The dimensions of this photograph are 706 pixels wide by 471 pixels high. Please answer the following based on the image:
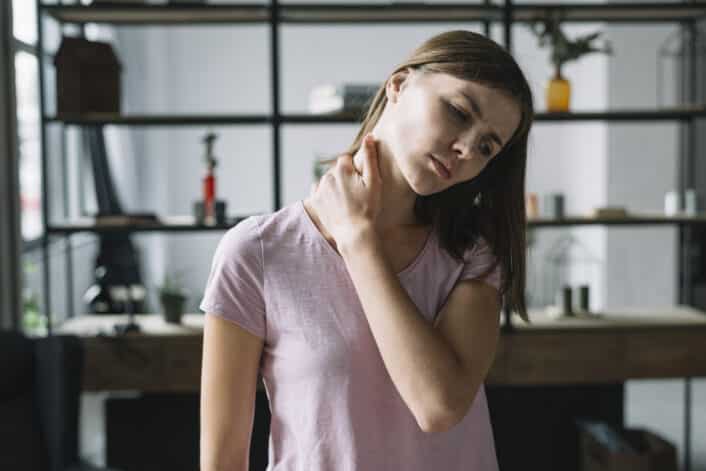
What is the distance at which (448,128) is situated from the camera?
917mm

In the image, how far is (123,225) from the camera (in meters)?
3.07

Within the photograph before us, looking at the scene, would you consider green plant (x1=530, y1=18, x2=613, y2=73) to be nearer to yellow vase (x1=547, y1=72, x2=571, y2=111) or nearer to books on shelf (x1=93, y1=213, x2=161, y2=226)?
yellow vase (x1=547, y1=72, x2=571, y2=111)

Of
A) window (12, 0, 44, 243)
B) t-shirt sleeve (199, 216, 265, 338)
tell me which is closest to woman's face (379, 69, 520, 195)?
t-shirt sleeve (199, 216, 265, 338)

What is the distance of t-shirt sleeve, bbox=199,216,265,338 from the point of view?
0.95 meters

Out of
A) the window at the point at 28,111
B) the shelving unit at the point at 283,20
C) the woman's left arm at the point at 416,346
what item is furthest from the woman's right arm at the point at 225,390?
the window at the point at 28,111

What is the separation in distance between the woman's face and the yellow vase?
7.84ft

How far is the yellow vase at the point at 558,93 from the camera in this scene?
3.21 meters

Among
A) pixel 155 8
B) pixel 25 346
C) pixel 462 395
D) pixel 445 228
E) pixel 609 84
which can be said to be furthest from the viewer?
pixel 609 84

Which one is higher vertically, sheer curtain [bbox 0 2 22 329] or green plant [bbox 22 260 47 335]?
sheer curtain [bbox 0 2 22 329]

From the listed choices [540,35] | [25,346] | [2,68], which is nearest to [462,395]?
[25,346]

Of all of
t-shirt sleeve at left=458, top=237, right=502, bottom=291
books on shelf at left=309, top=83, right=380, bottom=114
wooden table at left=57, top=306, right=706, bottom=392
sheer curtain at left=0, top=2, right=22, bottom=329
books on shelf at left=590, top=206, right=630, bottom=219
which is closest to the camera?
t-shirt sleeve at left=458, top=237, right=502, bottom=291

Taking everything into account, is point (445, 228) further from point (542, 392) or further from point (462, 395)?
point (542, 392)

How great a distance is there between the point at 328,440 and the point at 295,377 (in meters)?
0.08

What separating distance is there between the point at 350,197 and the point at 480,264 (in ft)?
0.63
